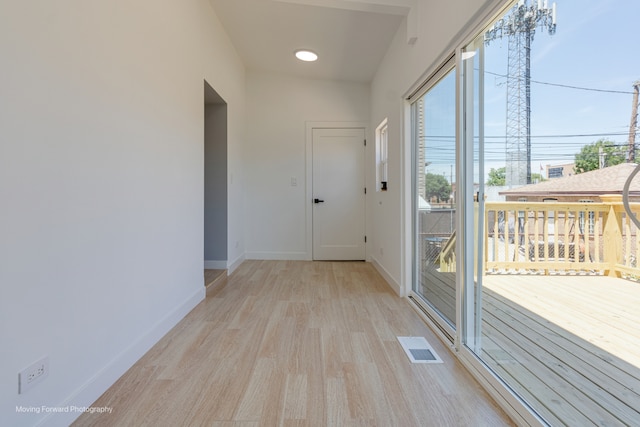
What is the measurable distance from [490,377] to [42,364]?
1885mm

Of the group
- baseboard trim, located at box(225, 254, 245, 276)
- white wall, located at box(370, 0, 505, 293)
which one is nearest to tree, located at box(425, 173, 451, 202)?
white wall, located at box(370, 0, 505, 293)

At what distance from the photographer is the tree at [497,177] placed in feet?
5.02

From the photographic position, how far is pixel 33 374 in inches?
43.4

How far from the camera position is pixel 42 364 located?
Result: 1.14 metres

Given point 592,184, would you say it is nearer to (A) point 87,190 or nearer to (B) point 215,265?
(A) point 87,190

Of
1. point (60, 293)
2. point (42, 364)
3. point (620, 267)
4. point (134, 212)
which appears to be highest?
point (134, 212)

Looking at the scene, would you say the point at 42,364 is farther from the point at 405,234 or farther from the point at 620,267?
the point at 405,234

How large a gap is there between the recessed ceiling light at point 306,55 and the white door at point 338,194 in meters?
0.99

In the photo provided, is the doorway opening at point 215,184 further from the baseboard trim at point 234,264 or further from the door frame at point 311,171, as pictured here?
the door frame at point 311,171

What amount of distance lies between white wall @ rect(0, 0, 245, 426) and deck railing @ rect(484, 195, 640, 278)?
194 centimetres

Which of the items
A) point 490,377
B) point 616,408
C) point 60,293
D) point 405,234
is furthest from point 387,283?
point 60,293

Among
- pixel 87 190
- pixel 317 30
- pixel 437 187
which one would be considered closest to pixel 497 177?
pixel 437 187

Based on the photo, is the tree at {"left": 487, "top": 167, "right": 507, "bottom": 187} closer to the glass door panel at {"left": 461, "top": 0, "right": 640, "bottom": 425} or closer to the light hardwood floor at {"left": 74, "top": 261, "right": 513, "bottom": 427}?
the glass door panel at {"left": 461, "top": 0, "right": 640, "bottom": 425}

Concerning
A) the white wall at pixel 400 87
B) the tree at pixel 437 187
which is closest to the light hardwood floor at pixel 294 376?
the white wall at pixel 400 87
